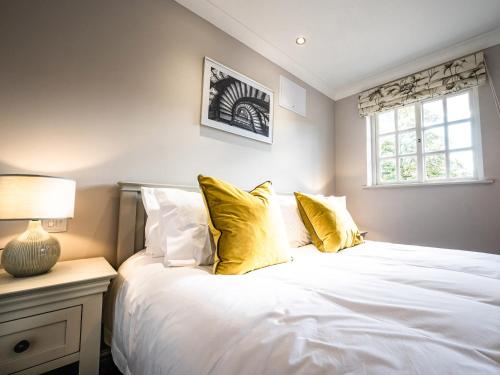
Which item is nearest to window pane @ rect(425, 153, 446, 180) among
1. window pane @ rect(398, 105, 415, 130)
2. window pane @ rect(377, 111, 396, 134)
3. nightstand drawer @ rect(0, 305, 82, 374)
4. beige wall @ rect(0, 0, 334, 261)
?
window pane @ rect(398, 105, 415, 130)

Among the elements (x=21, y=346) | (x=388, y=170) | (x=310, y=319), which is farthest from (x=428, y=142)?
(x=21, y=346)

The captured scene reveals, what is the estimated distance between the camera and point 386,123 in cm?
276

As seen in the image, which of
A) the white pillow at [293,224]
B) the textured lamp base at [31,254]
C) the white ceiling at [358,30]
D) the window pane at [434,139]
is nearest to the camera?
the textured lamp base at [31,254]

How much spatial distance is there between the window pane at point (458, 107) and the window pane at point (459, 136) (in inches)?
3.1

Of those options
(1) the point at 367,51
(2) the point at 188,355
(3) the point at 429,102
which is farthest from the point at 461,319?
(3) the point at 429,102

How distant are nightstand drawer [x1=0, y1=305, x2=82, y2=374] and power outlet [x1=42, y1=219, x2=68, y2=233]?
492 mm

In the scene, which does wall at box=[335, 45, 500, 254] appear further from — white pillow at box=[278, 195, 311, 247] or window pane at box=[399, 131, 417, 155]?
white pillow at box=[278, 195, 311, 247]

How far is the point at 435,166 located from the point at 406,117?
2.13ft

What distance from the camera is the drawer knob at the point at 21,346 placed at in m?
0.77

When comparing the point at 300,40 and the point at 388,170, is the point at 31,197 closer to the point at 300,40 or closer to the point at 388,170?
the point at 300,40

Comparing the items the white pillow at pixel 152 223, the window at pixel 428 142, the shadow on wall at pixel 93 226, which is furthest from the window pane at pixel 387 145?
the shadow on wall at pixel 93 226

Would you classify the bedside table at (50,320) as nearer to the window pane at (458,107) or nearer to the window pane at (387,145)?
the window pane at (387,145)

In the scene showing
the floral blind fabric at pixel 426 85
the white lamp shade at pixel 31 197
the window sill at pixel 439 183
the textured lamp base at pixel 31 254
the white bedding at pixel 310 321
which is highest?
the floral blind fabric at pixel 426 85

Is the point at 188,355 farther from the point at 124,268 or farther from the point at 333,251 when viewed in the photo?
the point at 333,251
